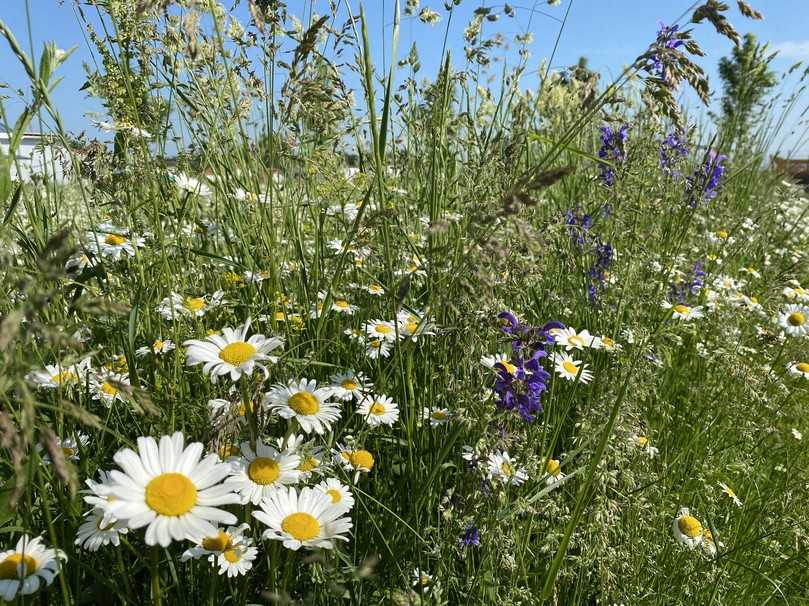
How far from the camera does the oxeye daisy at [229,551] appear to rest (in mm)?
979

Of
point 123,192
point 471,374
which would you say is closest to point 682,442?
point 471,374

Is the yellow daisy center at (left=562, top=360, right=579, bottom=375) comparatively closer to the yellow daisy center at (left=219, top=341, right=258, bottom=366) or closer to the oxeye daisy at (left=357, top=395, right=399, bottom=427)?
the oxeye daisy at (left=357, top=395, right=399, bottom=427)

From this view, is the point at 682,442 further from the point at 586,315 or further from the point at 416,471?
the point at 416,471

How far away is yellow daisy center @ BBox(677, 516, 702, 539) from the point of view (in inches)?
55.1

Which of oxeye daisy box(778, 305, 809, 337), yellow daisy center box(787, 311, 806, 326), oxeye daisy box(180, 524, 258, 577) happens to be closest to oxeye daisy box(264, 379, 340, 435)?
oxeye daisy box(180, 524, 258, 577)

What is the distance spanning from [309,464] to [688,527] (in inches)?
36.6

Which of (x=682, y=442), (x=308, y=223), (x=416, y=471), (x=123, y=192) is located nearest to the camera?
(x=416, y=471)

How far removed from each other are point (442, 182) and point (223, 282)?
93 cm

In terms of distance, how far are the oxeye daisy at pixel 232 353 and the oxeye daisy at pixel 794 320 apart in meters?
2.28

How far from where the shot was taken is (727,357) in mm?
1799

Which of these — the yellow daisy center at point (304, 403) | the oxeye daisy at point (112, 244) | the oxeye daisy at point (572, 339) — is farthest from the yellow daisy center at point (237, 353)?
the oxeye daisy at point (572, 339)

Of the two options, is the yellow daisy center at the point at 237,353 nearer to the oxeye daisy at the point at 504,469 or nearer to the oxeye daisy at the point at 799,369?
the oxeye daisy at the point at 504,469

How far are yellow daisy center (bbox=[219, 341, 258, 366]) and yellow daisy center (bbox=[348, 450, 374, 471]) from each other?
39cm

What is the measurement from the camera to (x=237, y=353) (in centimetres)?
108
